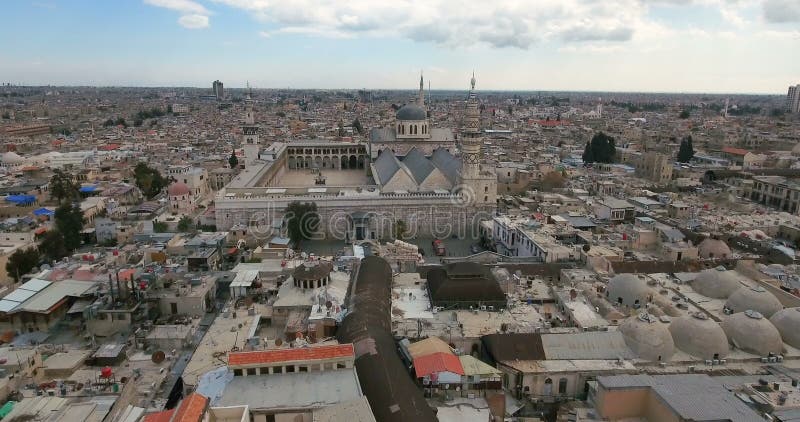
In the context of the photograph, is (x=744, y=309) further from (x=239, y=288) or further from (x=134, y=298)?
(x=134, y=298)

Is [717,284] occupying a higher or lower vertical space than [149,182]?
lower

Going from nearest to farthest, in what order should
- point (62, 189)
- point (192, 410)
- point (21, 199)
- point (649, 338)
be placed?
1. point (192, 410)
2. point (649, 338)
3. point (21, 199)
4. point (62, 189)

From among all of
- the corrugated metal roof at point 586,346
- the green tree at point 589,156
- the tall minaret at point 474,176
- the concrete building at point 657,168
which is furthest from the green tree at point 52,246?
the green tree at point 589,156

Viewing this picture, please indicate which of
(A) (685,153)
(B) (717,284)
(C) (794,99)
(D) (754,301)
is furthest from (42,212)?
(C) (794,99)

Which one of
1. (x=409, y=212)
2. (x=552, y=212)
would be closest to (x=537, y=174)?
A: (x=552, y=212)

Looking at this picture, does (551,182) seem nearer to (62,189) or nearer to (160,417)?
(62,189)

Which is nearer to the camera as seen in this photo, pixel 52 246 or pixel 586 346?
pixel 586 346

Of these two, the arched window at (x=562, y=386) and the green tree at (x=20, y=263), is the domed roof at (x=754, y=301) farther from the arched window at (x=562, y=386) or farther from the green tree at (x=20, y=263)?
the green tree at (x=20, y=263)

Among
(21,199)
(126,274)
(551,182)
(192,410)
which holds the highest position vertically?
(192,410)
